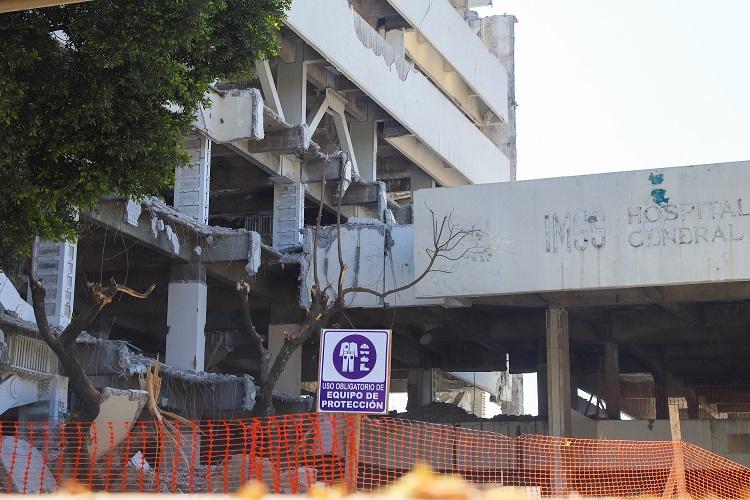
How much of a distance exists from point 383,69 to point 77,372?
27417mm

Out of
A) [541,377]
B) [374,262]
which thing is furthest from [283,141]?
[541,377]

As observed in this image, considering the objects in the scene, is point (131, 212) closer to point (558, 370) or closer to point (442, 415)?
point (558, 370)

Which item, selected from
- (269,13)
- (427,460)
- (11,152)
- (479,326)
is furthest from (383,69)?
(11,152)

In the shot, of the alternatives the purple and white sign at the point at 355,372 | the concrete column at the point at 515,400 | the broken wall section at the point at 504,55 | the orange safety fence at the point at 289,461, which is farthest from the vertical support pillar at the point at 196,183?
the concrete column at the point at 515,400

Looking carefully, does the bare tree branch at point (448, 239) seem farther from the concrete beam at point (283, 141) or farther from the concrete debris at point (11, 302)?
the concrete debris at point (11, 302)

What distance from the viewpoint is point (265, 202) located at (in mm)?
41000

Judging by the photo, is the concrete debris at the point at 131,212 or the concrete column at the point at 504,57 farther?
the concrete column at the point at 504,57

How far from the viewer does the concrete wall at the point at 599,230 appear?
26.8 m

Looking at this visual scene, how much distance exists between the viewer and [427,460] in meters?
28.9

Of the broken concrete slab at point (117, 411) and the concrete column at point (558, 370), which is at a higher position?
the concrete column at point (558, 370)

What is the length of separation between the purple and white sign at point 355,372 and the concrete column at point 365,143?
3501cm

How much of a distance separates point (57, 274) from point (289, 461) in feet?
33.5

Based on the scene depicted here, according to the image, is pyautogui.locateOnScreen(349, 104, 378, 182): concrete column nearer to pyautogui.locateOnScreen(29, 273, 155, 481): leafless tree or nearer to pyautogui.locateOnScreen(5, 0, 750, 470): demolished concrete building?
pyautogui.locateOnScreen(5, 0, 750, 470): demolished concrete building

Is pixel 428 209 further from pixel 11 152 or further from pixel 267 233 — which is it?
pixel 11 152
